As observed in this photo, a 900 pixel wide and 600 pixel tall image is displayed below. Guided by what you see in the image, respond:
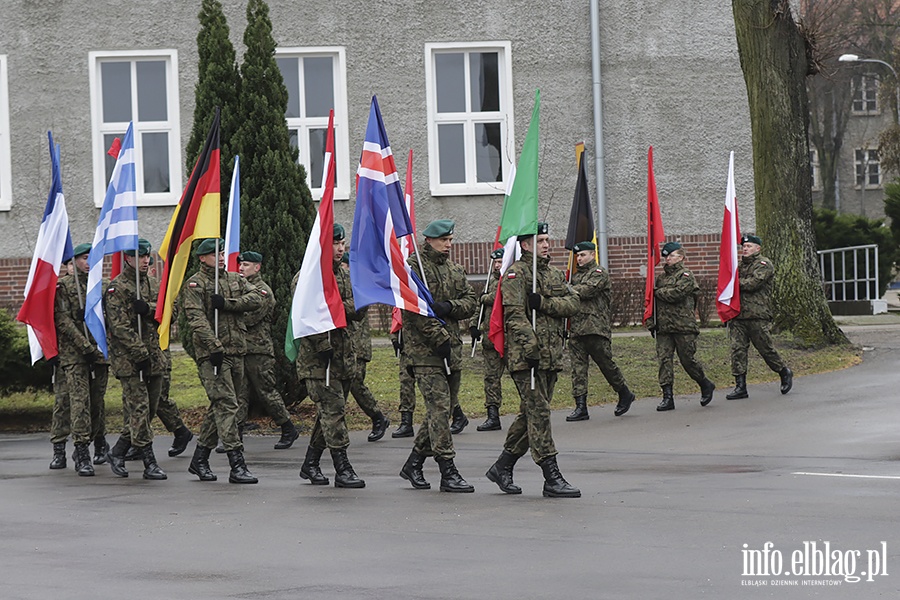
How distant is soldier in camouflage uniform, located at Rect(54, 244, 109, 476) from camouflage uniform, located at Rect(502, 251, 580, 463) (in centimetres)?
412

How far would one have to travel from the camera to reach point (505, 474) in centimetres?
976

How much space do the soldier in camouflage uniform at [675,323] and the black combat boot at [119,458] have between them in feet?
19.3

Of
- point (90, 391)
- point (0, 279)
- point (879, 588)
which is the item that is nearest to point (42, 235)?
point (90, 391)

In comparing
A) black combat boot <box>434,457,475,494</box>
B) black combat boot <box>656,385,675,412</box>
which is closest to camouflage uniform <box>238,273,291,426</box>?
black combat boot <box>434,457,475,494</box>

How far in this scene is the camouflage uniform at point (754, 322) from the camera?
15.3 meters

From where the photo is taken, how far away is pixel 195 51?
23297mm

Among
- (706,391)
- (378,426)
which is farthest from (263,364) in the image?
Result: (706,391)

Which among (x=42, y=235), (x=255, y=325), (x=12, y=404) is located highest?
(x=42, y=235)

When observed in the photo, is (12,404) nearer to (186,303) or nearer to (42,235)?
(42,235)

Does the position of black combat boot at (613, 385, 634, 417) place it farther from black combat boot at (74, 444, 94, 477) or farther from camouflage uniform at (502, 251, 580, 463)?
black combat boot at (74, 444, 94, 477)

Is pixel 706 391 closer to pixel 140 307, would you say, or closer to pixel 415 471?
pixel 415 471

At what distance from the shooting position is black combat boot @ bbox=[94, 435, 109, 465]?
40.5 ft

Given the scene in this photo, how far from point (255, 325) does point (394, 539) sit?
18.3ft

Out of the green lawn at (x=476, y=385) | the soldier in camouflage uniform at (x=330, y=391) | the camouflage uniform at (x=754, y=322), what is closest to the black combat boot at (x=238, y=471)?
the soldier in camouflage uniform at (x=330, y=391)
